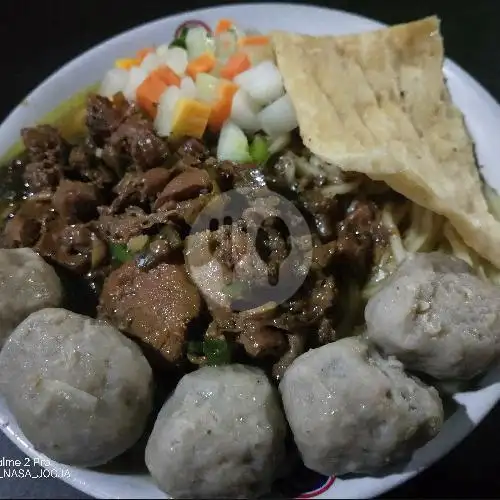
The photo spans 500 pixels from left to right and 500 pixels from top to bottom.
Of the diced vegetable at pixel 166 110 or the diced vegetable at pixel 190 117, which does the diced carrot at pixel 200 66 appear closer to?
the diced vegetable at pixel 166 110

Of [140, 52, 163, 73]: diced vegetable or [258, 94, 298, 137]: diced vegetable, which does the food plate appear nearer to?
[140, 52, 163, 73]: diced vegetable

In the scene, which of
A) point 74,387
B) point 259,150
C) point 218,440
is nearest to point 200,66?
point 259,150

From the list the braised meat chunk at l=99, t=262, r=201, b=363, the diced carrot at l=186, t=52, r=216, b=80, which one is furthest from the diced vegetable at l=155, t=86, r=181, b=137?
the braised meat chunk at l=99, t=262, r=201, b=363

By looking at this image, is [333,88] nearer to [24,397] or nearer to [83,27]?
[24,397]

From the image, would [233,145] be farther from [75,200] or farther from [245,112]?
[75,200]

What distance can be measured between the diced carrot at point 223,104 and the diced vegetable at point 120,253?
0.81 meters

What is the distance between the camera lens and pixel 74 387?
2055mm

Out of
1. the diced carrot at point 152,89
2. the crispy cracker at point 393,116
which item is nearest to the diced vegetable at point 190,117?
the diced carrot at point 152,89

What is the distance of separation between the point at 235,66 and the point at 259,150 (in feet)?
1.66

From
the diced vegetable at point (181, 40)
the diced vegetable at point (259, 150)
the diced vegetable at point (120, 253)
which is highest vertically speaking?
the diced vegetable at point (181, 40)

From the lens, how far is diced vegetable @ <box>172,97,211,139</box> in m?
2.93

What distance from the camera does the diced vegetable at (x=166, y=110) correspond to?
9.96ft

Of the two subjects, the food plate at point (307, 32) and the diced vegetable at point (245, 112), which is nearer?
the food plate at point (307, 32)

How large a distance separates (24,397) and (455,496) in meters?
1.89
